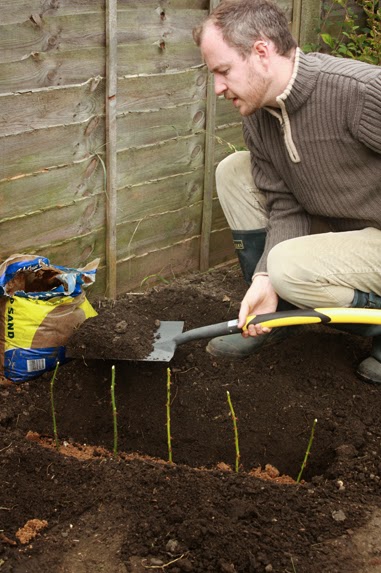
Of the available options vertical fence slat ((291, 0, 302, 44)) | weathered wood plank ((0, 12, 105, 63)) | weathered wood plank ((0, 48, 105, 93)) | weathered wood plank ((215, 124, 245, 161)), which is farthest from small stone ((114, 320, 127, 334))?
vertical fence slat ((291, 0, 302, 44))

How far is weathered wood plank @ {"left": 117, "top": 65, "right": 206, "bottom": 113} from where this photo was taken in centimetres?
380

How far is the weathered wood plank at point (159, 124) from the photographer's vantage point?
3.86 meters

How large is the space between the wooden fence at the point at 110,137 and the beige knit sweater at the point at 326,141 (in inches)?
31.2

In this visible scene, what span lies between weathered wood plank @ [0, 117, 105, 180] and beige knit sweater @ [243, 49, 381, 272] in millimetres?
782

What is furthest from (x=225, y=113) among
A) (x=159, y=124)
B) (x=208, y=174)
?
(x=159, y=124)

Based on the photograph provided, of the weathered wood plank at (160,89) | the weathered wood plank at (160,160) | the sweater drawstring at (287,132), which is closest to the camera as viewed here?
the sweater drawstring at (287,132)

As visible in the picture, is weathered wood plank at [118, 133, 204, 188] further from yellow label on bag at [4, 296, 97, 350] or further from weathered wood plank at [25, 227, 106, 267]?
yellow label on bag at [4, 296, 97, 350]

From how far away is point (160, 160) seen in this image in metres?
4.12

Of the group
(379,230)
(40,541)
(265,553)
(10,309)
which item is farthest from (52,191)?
(265,553)

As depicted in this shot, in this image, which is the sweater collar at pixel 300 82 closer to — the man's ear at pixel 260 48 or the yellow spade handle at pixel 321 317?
the man's ear at pixel 260 48

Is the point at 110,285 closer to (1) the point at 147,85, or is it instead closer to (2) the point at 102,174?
(2) the point at 102,174

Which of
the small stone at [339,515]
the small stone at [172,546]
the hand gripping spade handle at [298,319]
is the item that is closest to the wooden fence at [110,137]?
the hand gripping spade handle at [298,319]

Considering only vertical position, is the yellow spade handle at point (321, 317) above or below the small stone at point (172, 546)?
above

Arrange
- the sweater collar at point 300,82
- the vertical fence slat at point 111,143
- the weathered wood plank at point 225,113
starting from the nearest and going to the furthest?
the sweater collar at point 300,82 → the vertical fence slat at point 111,143 → the weathered wood plank at point 225,113
